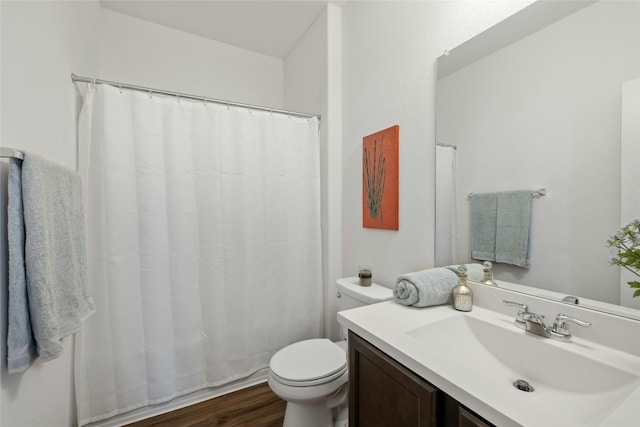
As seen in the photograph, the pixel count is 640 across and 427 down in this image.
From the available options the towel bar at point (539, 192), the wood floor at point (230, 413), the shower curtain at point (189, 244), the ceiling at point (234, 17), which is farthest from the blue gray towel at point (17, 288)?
the ceiling at point (234, 17)

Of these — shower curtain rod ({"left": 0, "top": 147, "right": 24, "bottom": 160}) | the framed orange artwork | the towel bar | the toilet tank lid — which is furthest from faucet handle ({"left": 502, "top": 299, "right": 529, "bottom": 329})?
shower curtain rod ({"left": 0, "top": 147, "right": 24, "bottom": 160})

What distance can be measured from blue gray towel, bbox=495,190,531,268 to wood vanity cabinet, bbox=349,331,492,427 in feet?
1.97

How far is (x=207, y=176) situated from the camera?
1.70 meters

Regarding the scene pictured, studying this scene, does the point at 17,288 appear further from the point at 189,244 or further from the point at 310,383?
the point at 310,383

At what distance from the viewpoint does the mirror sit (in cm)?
75

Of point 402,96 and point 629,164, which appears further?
point 402,96

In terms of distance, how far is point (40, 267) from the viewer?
0.84 meters

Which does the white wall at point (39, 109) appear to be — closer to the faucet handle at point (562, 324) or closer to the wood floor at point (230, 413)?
the wood floor at point (230, 413)

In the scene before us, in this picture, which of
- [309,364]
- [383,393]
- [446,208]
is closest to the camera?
[383,393]

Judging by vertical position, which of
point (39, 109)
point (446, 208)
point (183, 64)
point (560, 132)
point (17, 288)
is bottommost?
point (17, 288)

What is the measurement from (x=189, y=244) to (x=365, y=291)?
1084 mm

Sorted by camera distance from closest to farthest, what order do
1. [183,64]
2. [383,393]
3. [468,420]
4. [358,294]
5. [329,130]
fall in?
[468,420] < [383,393] < [358,294] < [329,130] < [183,64]

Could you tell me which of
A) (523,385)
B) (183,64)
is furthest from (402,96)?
(183,64)

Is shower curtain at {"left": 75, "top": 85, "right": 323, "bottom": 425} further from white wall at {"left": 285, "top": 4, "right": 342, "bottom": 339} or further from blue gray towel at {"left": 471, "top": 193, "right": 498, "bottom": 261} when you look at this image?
blue gray towel at {"left": 471, "top": 193, "right": 498, "bottom": 261}
